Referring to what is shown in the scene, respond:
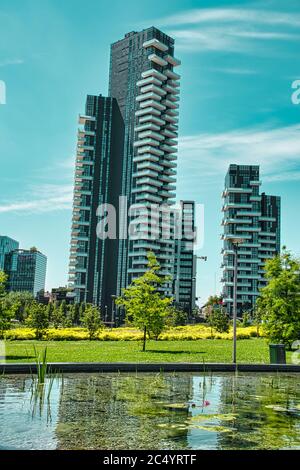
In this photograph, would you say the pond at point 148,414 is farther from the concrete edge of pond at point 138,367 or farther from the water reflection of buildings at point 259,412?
the concrete edge of pond at point 138,367

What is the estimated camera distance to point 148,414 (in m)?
9.77

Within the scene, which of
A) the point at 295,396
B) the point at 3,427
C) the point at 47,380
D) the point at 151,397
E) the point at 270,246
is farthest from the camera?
the point at 270,246

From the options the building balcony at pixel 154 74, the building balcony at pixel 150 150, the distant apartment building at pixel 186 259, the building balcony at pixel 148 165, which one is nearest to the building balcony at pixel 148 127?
the building balcony at pixel 150 150

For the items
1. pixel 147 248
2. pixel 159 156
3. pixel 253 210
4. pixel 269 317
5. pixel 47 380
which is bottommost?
pixel 47 380

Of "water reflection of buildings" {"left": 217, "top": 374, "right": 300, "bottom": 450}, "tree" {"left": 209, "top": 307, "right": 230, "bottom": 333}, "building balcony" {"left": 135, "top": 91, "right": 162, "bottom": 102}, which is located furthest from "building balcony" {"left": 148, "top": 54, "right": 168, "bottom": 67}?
"water reflection of buildings" {"left": 217, "top": 374, "right": 300, "bottom": 450}

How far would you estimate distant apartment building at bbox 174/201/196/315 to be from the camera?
14562 centimetres

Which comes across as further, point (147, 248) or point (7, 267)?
point (7, 267)

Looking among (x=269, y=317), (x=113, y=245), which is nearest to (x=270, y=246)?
(x=113, y=245)

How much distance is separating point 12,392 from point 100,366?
5.46m

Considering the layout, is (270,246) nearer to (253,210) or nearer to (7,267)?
(253,210)

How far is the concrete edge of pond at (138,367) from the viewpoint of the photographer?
1595 centimetres

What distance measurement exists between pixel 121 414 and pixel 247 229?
373 feet

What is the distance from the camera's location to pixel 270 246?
124062mm

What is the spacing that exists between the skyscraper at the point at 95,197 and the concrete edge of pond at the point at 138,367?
90701 millimetres
